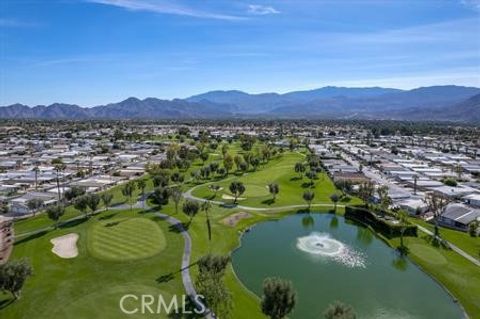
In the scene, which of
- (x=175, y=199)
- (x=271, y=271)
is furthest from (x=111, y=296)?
(x=175, y=199)

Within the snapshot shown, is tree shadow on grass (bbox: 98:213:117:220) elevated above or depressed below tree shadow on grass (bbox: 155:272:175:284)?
above

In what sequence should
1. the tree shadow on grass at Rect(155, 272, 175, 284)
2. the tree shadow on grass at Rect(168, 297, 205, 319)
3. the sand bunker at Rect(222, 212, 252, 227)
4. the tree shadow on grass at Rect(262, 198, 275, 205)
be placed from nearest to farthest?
the tree shadow on grass at Rect(168, 297, 205, 319)
the tree shadow on grass at Rect(155, 272, 175, 284)
the sand bunker at Rect(222, 212, 252, 227)
the tree shadow on grass at Rect(262, 198, 275, 205)

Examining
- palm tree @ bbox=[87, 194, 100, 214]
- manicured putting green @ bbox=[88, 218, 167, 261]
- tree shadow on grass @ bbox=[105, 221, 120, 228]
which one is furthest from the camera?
palm tree @ bbox=[87, 194, 100, 214]

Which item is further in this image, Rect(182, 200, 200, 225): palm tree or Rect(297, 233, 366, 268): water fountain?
Rect(182, 200, 200, 225): palm tree

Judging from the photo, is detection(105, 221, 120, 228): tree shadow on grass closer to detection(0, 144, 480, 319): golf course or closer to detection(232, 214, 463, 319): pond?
detection(0, 144, 480, 319): golf course

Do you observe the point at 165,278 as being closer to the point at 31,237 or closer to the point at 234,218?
the point at 234,218

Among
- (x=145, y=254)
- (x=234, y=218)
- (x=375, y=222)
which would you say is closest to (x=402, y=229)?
(x=375, y=222)

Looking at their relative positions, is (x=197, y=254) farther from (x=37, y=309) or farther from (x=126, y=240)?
(x=37, y=309)

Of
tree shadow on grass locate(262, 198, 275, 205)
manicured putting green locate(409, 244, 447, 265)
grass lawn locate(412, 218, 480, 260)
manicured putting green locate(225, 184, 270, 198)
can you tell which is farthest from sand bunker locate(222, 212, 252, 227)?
grass lawn locate(412, 218, 480, 260)

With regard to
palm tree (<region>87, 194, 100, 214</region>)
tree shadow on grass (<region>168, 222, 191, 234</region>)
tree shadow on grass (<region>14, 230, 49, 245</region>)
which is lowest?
tree shadow on grass (<region>14, 230, 49, 245</region>)
